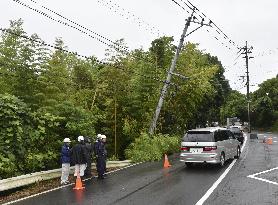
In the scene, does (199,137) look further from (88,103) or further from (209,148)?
(88,103)

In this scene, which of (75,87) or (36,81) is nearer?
(36,81)

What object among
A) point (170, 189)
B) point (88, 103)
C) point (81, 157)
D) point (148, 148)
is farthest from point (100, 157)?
point (88, 103)

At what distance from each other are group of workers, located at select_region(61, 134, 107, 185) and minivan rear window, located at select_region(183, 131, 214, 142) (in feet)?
13.9

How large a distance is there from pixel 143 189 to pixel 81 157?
3474 millimetres

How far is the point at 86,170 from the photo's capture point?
18.5 m

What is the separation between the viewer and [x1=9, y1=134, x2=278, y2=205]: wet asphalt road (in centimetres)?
1297

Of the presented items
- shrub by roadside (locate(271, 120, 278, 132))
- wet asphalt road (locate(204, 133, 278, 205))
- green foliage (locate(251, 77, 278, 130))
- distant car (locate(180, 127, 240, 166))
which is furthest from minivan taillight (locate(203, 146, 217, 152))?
green foliage (locate(251, 77, 278, 130))

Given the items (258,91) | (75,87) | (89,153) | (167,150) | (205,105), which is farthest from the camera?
(258,91)

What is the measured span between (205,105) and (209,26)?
15.8 metres

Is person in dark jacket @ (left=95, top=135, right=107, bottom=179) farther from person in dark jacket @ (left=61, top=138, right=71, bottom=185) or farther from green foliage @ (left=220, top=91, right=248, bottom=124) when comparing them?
green foliage @ (left=220, top=91, right=248, bottom=124)

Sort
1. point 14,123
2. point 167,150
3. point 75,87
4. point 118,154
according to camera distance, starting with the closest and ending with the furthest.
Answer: point 14,123 → point 167,150 → point 118,154 → point 75,87

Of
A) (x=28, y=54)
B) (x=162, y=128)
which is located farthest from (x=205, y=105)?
(x=28, y=54)

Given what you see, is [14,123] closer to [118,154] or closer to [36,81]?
[36,81]

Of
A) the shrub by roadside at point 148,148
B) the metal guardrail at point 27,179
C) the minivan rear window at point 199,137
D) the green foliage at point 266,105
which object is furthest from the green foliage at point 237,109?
the metal guardrail at point 27,179
